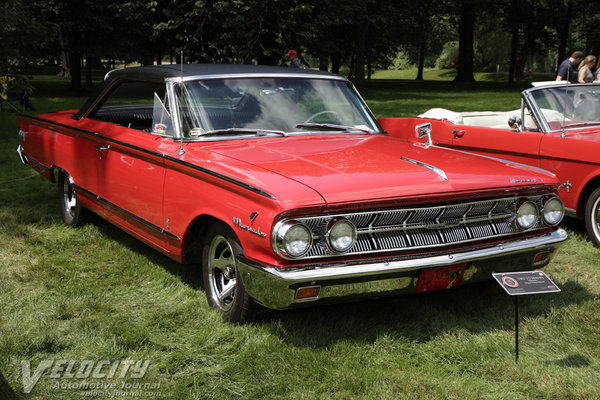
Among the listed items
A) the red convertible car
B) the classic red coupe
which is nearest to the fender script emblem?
the red convertible car

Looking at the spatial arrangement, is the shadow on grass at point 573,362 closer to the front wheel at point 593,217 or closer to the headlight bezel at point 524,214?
the headlight bezel at point 524,214

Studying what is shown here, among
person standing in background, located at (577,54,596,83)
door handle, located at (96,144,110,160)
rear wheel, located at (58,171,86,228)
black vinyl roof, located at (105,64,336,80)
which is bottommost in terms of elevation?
rear wheel, located at (58,171,86,228)

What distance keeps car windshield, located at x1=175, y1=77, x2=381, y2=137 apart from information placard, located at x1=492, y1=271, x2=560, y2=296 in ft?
5.88

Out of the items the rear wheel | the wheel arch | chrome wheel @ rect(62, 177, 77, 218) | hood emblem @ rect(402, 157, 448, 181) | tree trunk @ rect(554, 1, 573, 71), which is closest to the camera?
hood emblem @ rect(402, 157, 448, 181)

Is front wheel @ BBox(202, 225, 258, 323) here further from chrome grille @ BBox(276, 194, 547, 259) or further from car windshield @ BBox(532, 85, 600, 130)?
car windshield @ BBox(532, 85, 600, 130)

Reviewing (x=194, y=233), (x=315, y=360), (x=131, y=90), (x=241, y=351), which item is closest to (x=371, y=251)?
(x=315, y=360)

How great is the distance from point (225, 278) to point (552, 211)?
2085 millimetres

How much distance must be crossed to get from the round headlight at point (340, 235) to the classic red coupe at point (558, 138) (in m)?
2.91

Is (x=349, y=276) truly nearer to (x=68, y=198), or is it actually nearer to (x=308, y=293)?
(x=308, y=293)

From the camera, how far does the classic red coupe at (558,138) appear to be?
578 cm

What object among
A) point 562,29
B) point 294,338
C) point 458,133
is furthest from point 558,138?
point 562,29

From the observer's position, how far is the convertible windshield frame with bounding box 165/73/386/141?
4.50 metres

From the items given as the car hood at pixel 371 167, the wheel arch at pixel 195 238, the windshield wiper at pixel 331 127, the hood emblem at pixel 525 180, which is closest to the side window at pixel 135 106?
the car hood at pixel 371 167

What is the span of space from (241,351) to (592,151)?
3.74m
